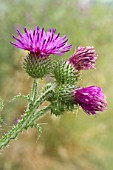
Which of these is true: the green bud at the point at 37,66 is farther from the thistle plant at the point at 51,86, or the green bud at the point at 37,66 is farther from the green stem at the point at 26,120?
the green stem at the point at 26,120

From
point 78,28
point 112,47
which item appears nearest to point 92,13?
point 112,47

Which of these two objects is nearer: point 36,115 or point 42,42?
point 36,115

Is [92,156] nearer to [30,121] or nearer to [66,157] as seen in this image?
[66,157]

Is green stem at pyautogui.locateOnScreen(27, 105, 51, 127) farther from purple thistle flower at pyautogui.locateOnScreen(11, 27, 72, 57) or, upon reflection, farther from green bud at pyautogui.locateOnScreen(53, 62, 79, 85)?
purple thistle flower at pyautogui.locateOnScreen(11, 27, 72, 57)

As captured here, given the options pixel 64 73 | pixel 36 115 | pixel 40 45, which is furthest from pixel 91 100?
pixel 40 45

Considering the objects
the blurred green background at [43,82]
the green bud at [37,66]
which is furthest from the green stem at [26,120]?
the blurred green background at [43,82]

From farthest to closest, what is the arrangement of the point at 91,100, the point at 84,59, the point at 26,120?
the point at 84,59 → the point at 91,100 → the point at 26,120

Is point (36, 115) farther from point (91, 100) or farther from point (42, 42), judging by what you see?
point (42, 42)
